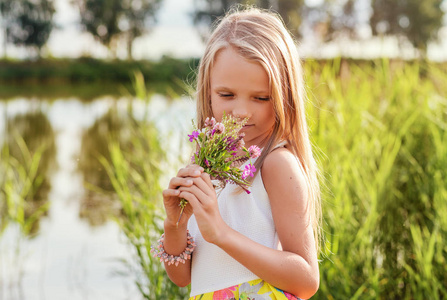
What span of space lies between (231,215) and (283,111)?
28cm

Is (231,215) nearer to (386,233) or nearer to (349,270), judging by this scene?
(349,270)

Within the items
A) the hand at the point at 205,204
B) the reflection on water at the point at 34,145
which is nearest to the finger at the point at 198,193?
the hand at the point at 205,204

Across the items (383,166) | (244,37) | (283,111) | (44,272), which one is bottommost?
(44,272)

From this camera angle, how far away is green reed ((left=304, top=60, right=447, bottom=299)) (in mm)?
2582

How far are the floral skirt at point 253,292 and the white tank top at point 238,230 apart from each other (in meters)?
0.01

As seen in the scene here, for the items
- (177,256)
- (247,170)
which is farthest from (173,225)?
(247,170)

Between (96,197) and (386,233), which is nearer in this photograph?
(386,233)

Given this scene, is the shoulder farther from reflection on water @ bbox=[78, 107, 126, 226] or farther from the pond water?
reflection on water @ bbox=[78, 107, 126, 226]

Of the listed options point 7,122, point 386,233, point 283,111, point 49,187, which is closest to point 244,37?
point 283,111

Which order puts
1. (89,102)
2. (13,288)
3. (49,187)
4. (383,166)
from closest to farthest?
(383,166) → (13,288) → (49,187) → (89,102)

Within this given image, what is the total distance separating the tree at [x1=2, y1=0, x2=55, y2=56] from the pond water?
31.7 meters

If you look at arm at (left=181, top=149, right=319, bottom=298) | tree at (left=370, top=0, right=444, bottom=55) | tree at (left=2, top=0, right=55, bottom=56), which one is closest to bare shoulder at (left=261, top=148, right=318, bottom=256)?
arm at (left=181, top=149, right=319, bottom=298)

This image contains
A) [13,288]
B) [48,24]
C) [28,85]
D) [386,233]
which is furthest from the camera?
[48,24]

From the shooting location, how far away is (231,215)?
52.6 inches
